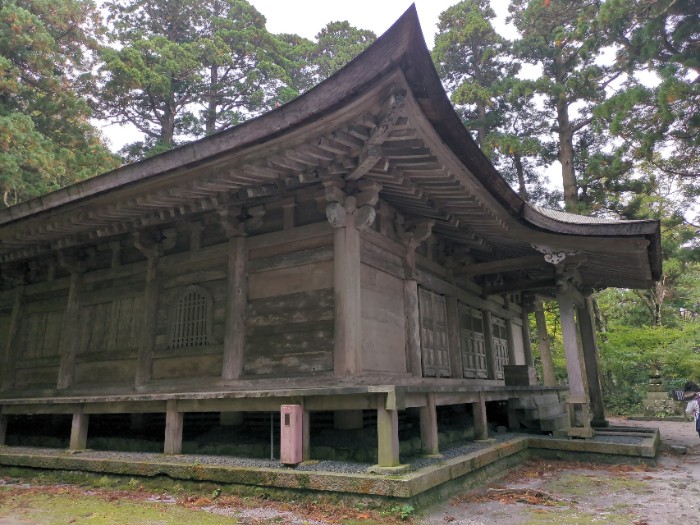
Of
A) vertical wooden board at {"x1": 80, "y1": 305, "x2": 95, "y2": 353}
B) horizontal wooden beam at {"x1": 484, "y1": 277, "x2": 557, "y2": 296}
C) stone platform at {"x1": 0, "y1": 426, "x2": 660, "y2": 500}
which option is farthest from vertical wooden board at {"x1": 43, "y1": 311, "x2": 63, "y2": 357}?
horizontal wooden beam at {"x1": 484, "y1": 277, "x2": 557, "y2": 296}

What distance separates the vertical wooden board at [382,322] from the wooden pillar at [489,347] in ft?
16.8

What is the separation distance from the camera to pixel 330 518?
4711 mm

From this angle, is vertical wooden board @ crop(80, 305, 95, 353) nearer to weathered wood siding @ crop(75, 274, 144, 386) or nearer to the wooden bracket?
weathered wood siding @ crop(75, 274, 144, 386)

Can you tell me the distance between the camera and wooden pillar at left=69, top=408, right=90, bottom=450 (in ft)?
25.2

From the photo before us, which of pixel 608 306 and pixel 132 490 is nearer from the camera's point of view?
pixel 132 490

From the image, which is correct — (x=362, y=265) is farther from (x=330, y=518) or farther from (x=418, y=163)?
(x=330, y=518)

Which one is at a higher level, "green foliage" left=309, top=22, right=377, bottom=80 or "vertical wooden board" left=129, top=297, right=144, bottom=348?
"green foliage" left=309, top=22, right=377, bottom=80

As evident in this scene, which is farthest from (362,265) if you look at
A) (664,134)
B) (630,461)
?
(664,134)

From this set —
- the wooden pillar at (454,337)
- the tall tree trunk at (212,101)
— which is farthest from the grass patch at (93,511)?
the tall tree trunk at (212,101)

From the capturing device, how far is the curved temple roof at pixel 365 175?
5078 mm

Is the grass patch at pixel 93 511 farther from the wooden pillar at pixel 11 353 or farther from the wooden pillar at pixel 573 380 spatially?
the wooden pillar at pixel 573 380

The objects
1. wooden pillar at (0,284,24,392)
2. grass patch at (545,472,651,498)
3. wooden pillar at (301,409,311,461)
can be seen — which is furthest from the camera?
wooden pillar at (0,284,24,392)

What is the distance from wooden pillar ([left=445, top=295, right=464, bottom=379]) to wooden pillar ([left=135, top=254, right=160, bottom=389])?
20.0 feet

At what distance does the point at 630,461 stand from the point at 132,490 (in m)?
7.83
